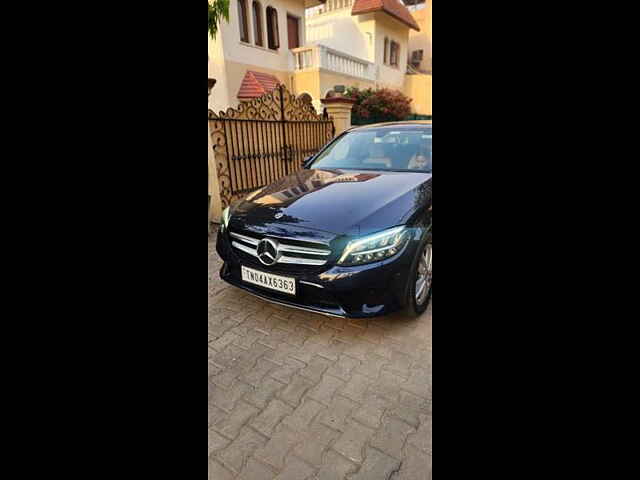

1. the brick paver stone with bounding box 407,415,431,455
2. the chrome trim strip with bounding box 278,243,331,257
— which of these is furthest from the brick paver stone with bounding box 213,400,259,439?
the chrome trim strip with bounding box 278,243,331,257

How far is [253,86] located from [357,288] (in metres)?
10.9

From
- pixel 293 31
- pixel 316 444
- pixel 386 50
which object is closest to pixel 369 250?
pixel 316 444

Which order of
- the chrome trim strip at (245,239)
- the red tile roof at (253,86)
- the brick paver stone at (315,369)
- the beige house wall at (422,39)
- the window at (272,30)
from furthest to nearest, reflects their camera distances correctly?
1. the beige house wall at (422,39)
2. the window at (272,30)
3. the red tile roof at (253,86)
4. the chrome trim strip at (245,239)
5. the brick paver stone at (315,369)

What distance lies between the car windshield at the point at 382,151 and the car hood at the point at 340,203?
0.88 ft

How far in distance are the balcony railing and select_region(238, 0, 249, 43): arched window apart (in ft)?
6.46

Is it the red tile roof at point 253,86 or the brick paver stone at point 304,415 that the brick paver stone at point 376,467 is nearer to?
the brick paver stone at point 304,415

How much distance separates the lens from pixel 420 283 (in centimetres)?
268

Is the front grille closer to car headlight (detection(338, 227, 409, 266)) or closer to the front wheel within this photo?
car headlight (detection(338, 227, 409, 266))

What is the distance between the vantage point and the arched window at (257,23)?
40.0ft

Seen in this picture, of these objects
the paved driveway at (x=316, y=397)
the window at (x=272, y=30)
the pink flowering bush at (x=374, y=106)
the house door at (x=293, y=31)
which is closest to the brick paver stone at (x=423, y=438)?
the paved driveway at (x=316, y=397)
